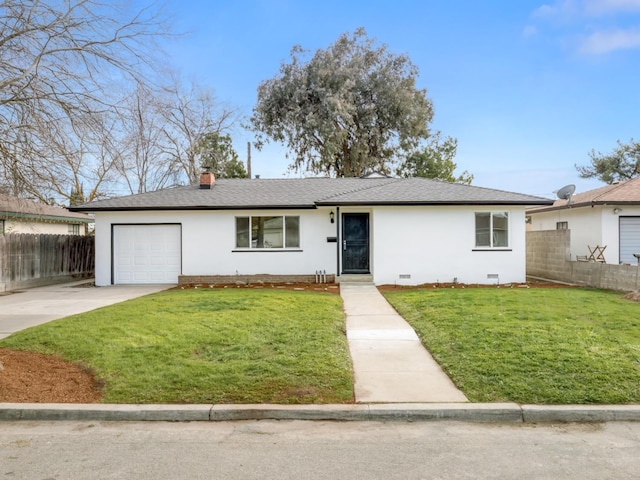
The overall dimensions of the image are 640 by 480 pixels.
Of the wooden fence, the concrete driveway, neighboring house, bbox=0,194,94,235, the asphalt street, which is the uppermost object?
neighboring house, bbox=0,194,94,235

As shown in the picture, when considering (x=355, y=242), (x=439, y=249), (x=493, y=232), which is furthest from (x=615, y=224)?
(x=355, y=242)

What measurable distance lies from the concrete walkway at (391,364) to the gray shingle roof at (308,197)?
6004 millimetres

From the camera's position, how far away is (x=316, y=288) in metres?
14.1

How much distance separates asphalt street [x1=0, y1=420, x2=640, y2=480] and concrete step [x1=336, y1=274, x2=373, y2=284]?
35.4ft

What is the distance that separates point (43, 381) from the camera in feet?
17.9

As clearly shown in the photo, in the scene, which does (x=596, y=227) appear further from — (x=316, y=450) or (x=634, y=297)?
(x=316, y=450)

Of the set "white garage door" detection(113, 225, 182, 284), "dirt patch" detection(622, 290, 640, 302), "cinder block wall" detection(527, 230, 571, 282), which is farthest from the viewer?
"white garage door" detection(113, 225, 182, 284)

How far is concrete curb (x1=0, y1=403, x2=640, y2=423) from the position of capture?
4.51 m

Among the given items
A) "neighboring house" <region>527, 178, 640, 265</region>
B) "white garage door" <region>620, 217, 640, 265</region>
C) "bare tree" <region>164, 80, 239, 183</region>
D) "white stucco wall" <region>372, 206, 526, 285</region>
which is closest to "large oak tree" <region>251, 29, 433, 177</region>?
"bare tree" <region>164, 80, 239, 183</region>

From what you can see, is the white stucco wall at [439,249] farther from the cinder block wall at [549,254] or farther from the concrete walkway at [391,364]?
the concrete walkway at [391,364]

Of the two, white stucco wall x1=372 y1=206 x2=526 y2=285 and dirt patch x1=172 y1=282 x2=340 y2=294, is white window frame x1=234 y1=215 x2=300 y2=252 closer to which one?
dirt patch x1=172 y1=282 x2=340 y2=294

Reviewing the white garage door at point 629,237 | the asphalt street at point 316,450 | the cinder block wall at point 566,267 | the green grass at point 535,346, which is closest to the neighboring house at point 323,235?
the cinder block wall at point 566,267

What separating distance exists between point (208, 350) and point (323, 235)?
32.2 ft

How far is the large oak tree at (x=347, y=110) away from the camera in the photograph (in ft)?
104
